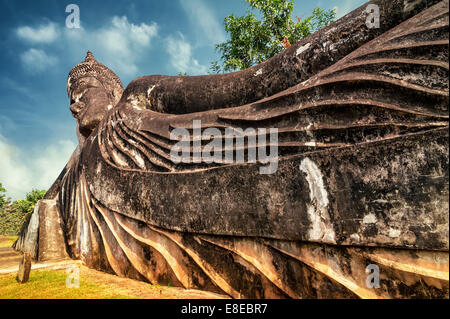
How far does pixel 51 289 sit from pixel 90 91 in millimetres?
3299

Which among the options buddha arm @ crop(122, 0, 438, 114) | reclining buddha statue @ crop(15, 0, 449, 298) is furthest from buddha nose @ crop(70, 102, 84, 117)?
reclining buddha statue @ crop(15, 0, 449, 298)

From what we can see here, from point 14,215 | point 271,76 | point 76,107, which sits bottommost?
point 14,215

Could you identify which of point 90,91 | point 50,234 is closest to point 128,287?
point 50,234

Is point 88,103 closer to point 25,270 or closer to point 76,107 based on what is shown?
point 76,107

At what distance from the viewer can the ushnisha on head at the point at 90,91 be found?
3457 millimetres

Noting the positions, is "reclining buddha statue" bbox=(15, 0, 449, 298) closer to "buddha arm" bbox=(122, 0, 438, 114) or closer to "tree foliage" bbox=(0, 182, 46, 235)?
"buddha arm" bbox=(122, 0, 438, 114)

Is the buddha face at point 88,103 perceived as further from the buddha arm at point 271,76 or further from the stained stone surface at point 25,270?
the stained stone surface at point 25,270

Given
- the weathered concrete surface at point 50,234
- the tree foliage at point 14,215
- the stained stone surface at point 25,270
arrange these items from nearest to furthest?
the stained stone surface at point 25,270 → the weathered concrete surface at point 50,234 → the tree foliage at point 14,215

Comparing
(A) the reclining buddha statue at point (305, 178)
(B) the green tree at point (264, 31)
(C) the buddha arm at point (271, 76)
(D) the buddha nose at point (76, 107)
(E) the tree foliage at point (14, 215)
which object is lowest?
(E) the tree foliage at point (14, 215)

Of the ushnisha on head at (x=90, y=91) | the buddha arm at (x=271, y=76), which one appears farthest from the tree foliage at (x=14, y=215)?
the buddha arm at (x=271, y=76)

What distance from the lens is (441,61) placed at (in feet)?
4.08

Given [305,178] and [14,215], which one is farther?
[14,215]

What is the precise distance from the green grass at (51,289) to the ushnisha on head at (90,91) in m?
1.89

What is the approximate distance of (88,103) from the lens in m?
3.98
